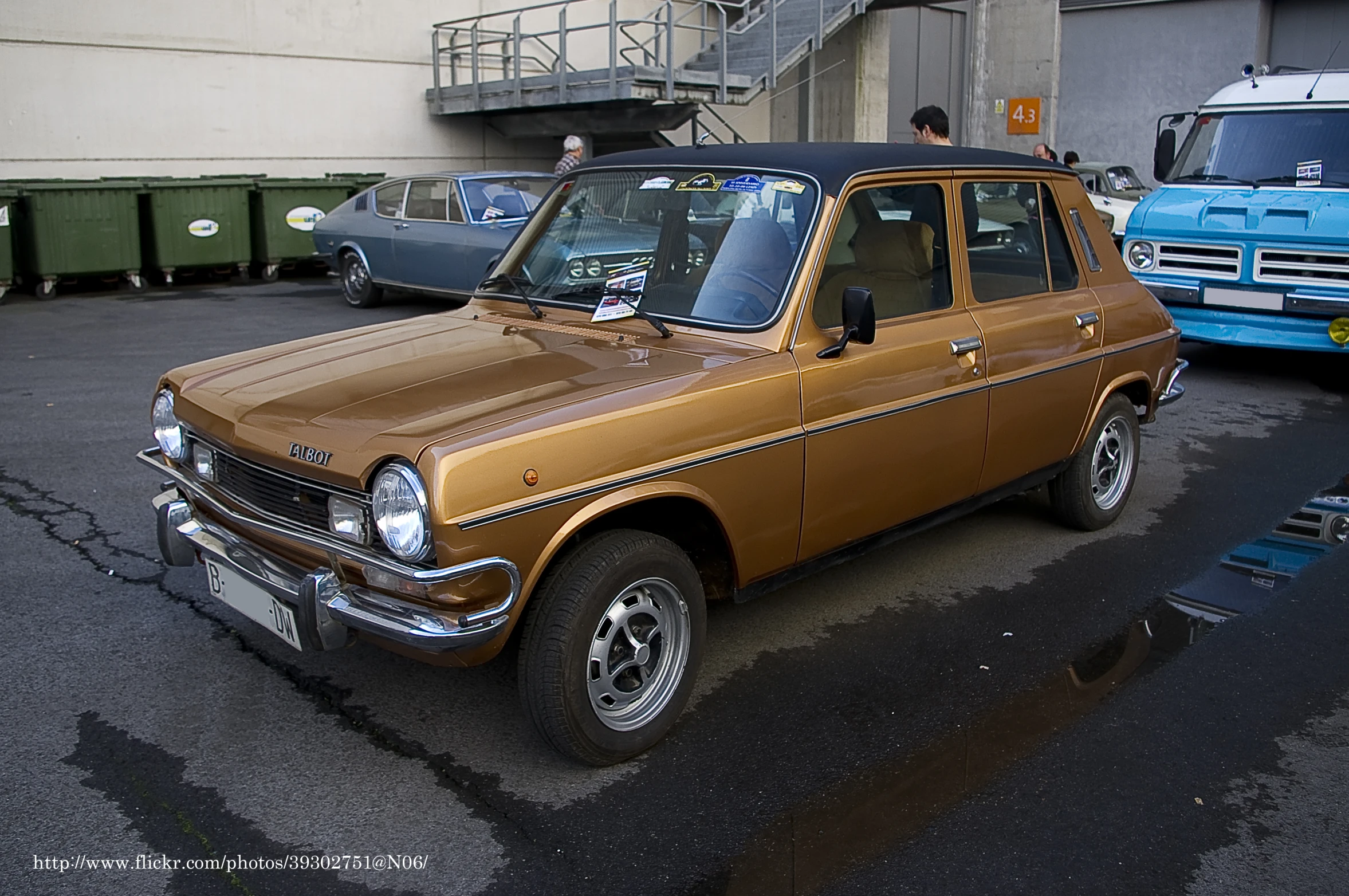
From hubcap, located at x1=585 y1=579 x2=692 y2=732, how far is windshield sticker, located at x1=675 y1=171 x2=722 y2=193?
5.27ft

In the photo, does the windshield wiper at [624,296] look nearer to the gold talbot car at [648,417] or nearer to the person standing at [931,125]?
the gold talbot car at [648,417]

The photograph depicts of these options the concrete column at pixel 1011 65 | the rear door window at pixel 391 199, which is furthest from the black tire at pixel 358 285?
the concrete column at pixel 1011 65

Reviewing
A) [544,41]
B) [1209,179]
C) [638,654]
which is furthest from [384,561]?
[544,41]

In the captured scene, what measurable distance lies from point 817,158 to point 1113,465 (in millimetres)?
2553

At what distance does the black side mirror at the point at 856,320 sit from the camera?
12.9 ft

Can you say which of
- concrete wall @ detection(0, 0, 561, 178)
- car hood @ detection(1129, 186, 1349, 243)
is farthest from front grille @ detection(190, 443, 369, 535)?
concrete wall @ detection(0, 0, 561, 178)

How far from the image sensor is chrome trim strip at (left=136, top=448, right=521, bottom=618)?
313 cm

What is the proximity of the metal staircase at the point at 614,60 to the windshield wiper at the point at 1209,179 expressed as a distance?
8153mm

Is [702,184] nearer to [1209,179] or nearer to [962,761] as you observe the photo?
[962,761]

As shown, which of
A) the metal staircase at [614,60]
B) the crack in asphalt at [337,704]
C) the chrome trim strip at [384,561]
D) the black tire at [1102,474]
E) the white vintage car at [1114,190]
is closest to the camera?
the chrome trim strip at [384,561]

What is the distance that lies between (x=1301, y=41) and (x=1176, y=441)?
2161cm

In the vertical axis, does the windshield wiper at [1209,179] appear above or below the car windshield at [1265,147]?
below

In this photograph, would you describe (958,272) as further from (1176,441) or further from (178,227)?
(178,227)

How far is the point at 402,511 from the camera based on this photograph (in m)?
3.21
